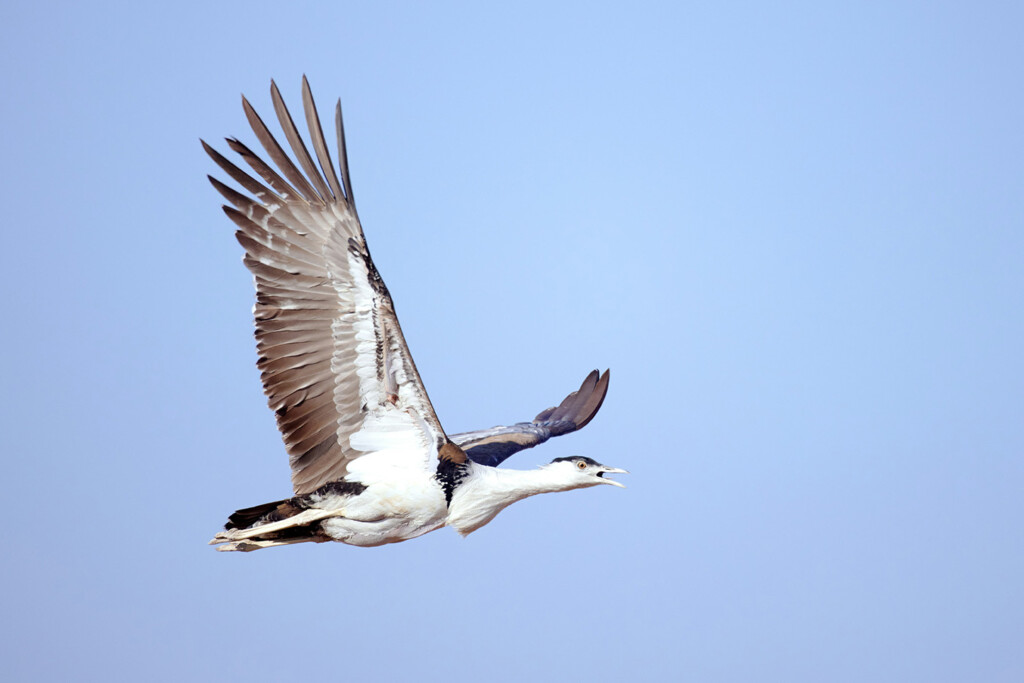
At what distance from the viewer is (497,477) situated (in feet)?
41.5

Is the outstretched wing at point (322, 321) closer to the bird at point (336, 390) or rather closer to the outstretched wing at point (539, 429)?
the bird at point (336, 390)

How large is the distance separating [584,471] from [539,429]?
4.74m

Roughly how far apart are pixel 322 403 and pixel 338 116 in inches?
123

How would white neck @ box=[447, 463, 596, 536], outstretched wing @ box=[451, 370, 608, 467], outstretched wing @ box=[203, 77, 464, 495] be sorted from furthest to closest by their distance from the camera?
outstretched wing @ box=[451, 370, 608, 467] → white neck @ box=[447, 463, 596, 536] → outstretched wing @ box=[203, 77, 464, 495]

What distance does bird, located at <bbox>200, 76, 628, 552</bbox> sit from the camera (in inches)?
478

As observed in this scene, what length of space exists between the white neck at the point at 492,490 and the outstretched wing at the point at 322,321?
1.51ft

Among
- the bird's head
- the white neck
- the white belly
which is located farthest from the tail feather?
the bird's head

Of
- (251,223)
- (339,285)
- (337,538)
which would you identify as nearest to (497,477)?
(337,538)

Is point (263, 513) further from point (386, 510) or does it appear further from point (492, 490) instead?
point (492, 490)

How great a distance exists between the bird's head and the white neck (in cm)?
4

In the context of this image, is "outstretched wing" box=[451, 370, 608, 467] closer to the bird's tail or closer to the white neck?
the white neck

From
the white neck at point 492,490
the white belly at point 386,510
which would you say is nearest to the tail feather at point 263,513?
the white belly at point 386,510

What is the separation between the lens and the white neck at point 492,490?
12.5m

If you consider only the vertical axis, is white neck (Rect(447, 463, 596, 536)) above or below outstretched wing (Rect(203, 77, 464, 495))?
below
